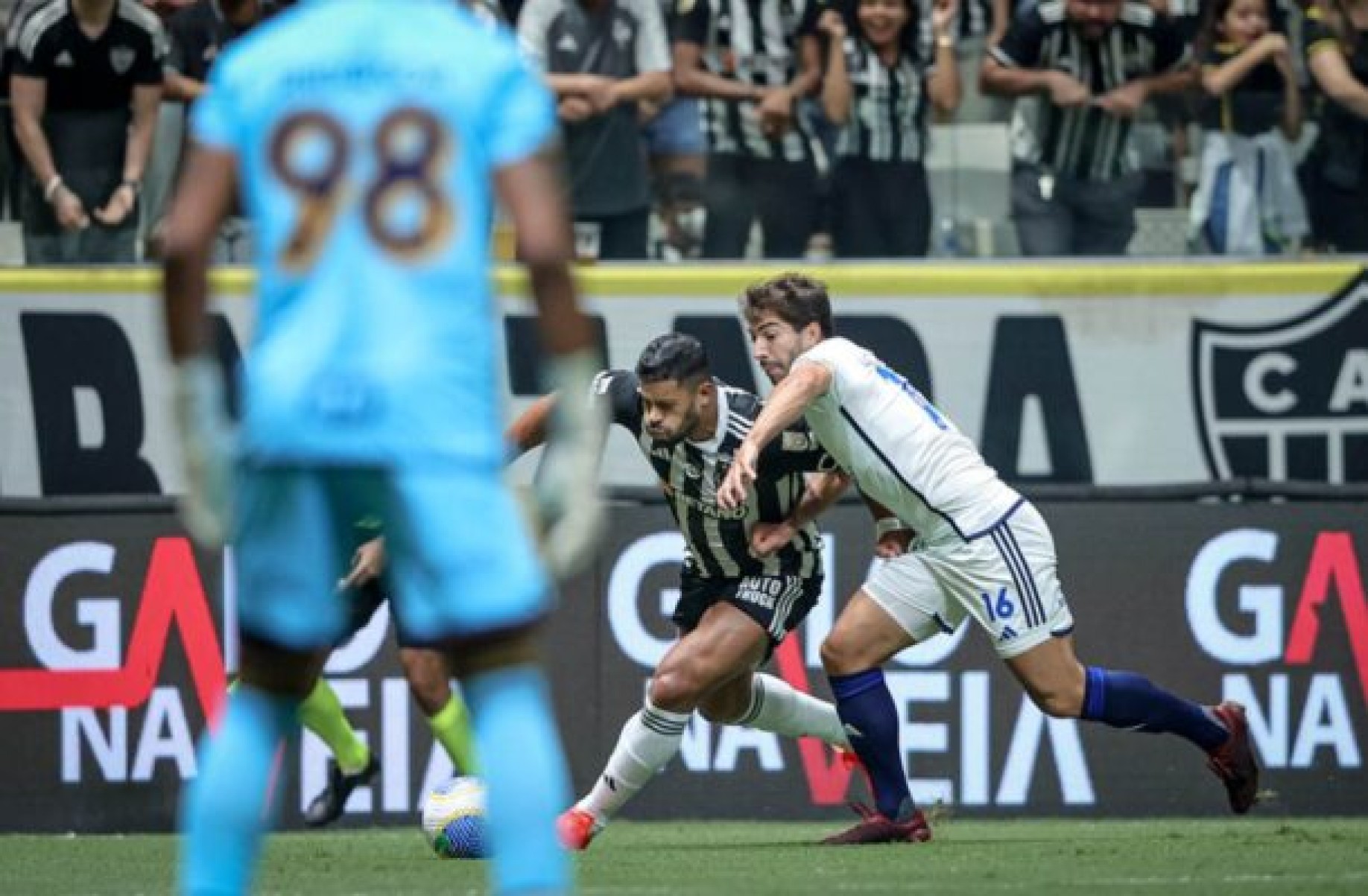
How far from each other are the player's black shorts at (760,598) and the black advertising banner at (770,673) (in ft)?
6.20

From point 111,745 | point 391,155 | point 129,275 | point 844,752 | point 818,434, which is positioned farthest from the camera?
point 129,275

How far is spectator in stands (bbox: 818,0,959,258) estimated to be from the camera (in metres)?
13.2

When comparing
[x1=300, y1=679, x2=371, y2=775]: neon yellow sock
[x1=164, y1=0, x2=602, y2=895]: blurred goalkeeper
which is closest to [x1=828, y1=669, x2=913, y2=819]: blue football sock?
[x1=300, y1=679, x2=371, y2=775]: neon yellow sock

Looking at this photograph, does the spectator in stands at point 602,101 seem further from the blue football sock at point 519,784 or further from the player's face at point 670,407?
the blue football sock at point 519,784

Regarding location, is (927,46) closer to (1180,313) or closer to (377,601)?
(1180,313)

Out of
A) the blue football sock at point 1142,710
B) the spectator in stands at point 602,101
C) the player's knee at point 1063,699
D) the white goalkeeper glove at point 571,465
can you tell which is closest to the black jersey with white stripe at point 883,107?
the spectator in stands at point 602,101

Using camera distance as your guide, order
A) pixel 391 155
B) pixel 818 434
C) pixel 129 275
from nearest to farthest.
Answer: pixel 391 155, pixel 818 434, pixel 129 275

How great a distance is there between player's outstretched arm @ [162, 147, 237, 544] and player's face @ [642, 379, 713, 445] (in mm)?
4283

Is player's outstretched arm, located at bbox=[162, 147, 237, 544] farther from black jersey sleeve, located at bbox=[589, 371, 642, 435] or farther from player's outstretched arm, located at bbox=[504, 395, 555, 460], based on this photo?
black jersey sleeve, located at bbox=[589, 371, 642, 435]

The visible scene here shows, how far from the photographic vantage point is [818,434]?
32.5 ft

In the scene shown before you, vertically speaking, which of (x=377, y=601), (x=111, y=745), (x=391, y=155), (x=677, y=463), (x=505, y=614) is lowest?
(x=111, y=745)

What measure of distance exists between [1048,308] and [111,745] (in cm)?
465

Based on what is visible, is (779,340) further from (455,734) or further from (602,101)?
(602,101)

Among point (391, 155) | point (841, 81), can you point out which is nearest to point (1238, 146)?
point (841, 81)
